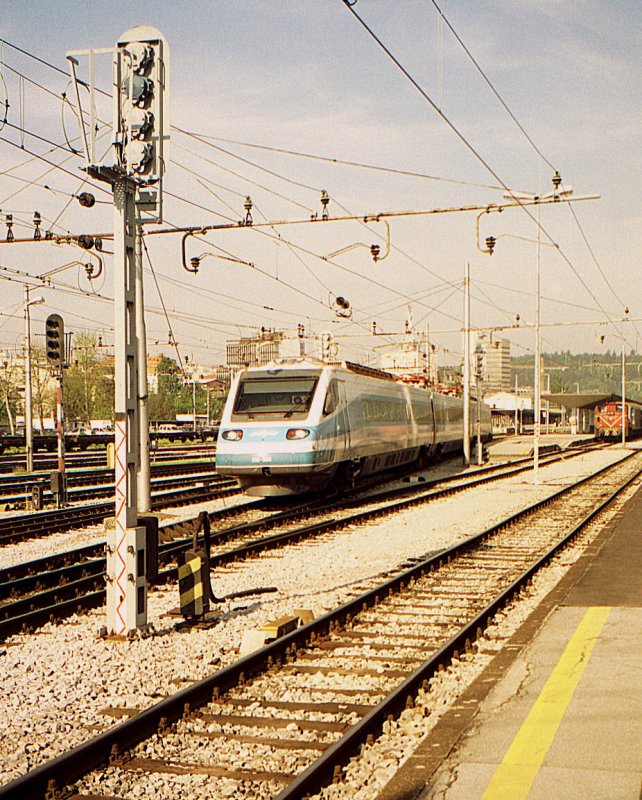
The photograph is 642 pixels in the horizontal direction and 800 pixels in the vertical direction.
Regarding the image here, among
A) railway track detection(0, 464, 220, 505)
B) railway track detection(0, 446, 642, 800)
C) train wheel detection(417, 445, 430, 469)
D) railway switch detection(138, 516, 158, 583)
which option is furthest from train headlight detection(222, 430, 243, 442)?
train wheel detection(417, 445, 430, 469)

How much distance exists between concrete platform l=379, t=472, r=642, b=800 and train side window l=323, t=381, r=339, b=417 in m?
10.8

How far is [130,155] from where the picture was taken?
28.8 feet

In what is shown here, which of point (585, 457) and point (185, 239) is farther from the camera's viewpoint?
point (585, 457)

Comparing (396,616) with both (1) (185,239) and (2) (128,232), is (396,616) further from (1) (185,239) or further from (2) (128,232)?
(1) (185,239)

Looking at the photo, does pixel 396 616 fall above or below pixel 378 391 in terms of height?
below

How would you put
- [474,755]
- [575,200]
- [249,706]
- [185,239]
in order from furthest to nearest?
[185,239] → [575,200] → [249,706] → [474,755]

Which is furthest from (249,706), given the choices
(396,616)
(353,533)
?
(353,533)

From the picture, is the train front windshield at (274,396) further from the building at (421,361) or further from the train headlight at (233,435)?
the building at (421,361)

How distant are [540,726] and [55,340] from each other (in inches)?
687

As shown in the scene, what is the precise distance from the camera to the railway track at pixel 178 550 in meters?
9.96

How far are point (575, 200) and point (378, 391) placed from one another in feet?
28.5

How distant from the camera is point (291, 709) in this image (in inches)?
255

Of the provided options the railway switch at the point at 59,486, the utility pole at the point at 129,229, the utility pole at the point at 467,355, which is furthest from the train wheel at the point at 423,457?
the utility pole at the point at 129,229

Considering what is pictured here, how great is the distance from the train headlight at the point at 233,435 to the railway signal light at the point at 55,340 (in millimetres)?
4434
